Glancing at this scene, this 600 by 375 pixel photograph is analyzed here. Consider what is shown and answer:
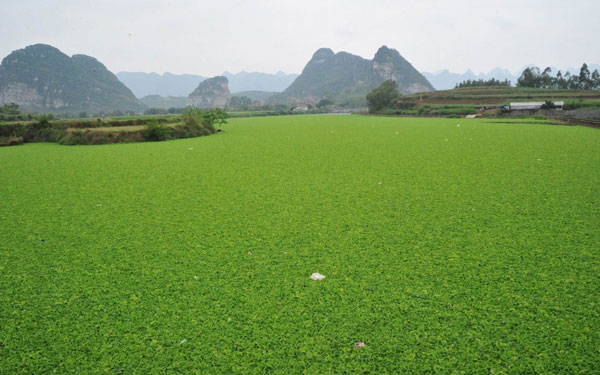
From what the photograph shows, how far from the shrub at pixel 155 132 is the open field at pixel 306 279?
8.70 meters

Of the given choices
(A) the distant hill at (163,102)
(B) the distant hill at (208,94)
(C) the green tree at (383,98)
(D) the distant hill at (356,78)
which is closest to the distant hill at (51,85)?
(A) the distant hill at (163,102)

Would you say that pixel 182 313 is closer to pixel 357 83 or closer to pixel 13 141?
pixel 13 141

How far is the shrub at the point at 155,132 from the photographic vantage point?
12.6m

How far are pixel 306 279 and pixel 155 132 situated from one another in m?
12.5

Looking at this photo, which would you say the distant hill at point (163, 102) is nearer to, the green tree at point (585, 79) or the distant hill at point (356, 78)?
the distant hill at point (356, 78)

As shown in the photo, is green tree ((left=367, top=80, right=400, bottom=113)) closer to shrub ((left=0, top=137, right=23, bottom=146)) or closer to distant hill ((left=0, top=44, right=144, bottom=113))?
shrub ((left=0, top=137, right=23, bottom=146))

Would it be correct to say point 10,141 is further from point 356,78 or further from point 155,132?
point 356,78

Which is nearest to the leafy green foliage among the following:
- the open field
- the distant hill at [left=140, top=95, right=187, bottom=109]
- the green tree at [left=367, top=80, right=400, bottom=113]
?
the green tree at [left=367, top=80, right=400, bottom=113]

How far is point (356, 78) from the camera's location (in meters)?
155

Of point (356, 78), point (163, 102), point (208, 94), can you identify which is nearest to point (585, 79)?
point (356, 78)

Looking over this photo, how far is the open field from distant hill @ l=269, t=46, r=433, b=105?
13553 cm

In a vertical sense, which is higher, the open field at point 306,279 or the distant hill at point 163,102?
the distant hill at point 163,102

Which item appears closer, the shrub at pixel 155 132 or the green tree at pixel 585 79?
the shrub at pixel 155 132

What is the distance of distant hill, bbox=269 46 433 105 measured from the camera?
475ft
